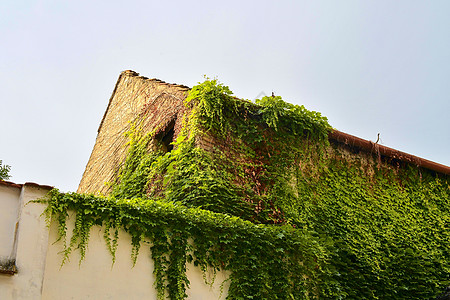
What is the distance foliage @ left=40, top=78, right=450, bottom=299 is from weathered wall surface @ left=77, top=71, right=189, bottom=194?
1.78 feet

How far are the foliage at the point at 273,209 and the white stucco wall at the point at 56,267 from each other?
152 mm

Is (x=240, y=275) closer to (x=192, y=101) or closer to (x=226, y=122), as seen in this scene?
(x=226, y=122)

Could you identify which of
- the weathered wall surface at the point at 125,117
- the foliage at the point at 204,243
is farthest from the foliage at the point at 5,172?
the foliage at the point at 204,243

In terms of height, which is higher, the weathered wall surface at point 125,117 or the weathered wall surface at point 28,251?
the weathered wall surface at point 125,117

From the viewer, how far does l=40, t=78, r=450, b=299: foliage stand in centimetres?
810

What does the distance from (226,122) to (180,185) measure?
64.3 inches

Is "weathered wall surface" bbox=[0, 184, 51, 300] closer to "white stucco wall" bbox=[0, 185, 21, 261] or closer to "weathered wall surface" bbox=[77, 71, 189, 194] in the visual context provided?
"white stucco wall" bbox=[0, 185, 21, 261]

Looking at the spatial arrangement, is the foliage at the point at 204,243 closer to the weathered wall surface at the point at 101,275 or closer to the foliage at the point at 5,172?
the weathered wall surface at the point at 101,275

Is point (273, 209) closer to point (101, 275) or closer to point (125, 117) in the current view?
point (101, 275)

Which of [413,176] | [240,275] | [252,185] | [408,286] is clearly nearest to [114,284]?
[240,275]

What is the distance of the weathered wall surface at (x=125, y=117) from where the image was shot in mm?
12031

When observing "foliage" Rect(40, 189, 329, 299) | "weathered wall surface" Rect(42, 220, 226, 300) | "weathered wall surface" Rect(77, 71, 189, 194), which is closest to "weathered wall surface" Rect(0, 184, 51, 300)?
"foliage" Rect(40, 189, 329, 299)

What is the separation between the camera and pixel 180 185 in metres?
9.84

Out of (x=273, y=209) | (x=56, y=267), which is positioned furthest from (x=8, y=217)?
(x=273, y=209)
